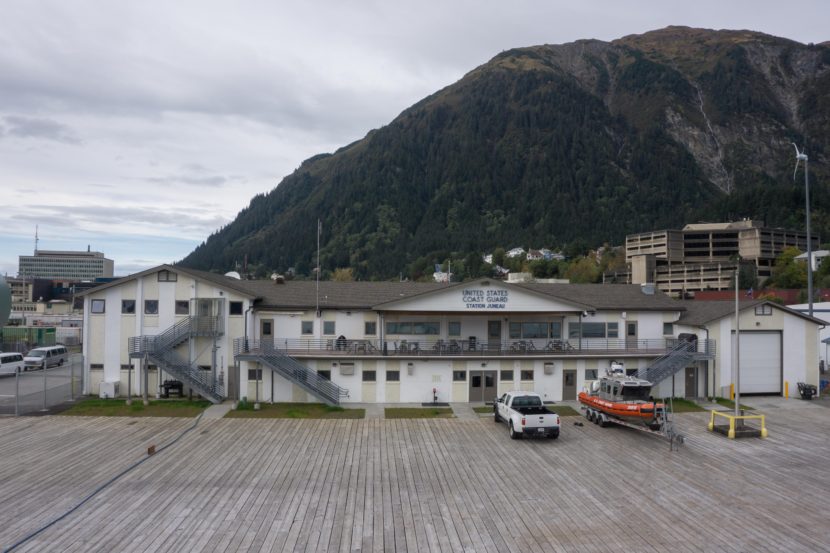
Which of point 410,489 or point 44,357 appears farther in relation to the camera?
point 44,357

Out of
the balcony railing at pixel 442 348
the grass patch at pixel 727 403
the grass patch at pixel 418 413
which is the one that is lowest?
the grass patch at pixel 418 413

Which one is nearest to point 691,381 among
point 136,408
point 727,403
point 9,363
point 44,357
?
point 727,403

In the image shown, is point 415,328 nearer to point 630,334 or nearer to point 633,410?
point 633,410

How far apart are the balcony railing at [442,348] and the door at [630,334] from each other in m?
0.68

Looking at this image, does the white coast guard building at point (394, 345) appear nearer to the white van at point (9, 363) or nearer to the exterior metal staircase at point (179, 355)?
the exterior metal staircase at point (179, 355)

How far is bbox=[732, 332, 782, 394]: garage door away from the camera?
1415 inches

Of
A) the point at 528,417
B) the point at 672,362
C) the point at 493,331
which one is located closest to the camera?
the point at 528,417

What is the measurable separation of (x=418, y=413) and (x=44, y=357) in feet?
126

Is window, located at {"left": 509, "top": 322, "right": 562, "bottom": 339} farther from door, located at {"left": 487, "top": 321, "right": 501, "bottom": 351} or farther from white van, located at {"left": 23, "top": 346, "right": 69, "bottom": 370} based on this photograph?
white van, located at {"left": 23, "top": 346, "right": 69, "bottom": 370}

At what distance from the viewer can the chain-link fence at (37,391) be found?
31.5 meters

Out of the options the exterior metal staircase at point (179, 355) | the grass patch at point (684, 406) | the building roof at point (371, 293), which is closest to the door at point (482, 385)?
the building roof at point (371, 293)

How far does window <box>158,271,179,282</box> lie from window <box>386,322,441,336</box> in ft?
46.1

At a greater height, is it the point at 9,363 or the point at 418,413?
the point at 9,363

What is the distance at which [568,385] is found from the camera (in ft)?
115
